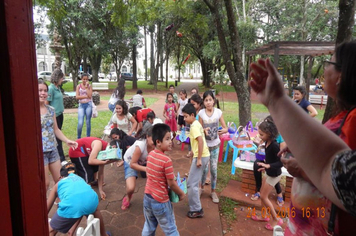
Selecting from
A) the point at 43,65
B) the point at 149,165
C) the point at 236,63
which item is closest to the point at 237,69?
the point at 236,63

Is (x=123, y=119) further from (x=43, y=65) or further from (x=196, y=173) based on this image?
(x=43, y=65)

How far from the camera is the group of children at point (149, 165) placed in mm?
2346

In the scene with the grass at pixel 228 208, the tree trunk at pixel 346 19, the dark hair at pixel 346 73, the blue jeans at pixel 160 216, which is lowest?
the grass at pixel 228 208

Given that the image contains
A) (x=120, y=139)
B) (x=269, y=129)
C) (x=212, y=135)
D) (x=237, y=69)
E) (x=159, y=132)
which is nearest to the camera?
(x=159, y=132)

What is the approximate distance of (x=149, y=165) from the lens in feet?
7.80

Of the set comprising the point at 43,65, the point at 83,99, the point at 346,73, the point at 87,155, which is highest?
the point at 43,65

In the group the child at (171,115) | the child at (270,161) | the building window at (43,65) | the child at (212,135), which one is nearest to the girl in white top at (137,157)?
the child at (212,135)

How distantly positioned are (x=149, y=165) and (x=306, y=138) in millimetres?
1820

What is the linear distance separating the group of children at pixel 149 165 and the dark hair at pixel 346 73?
63.9 inches

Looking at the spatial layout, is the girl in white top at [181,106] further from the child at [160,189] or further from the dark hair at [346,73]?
the dark hair at [346,73]

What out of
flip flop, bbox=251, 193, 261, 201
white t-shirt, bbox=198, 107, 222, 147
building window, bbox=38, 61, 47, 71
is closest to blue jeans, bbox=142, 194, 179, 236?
white t-shirt, bbox=198, 107, 222, 147

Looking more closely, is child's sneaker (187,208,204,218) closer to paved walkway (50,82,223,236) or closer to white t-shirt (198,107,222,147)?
paved walkway (50,82,223,236)

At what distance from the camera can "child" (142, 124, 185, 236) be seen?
2.32 meters

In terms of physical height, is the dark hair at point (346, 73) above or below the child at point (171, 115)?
above
